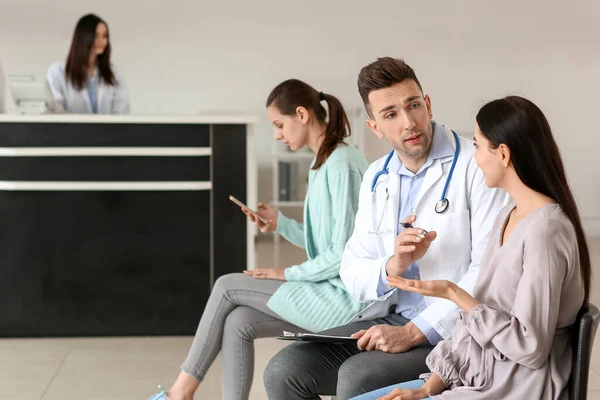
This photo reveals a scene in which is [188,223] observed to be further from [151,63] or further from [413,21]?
[413,21]

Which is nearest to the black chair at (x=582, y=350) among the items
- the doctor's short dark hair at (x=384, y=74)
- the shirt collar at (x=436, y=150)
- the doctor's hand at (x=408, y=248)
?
the doctor's hand at (x=408, y=248)

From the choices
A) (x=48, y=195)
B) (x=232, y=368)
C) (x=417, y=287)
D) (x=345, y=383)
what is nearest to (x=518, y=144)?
(x=417, y=287)

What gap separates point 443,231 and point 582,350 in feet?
1.93

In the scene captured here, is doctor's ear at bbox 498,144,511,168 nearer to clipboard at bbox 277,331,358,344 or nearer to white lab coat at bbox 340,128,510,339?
white lab coat at bbox 340,128,510,339

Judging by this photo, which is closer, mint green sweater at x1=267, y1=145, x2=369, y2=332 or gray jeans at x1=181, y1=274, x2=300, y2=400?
mint green sweater at x1=267, y1=145, x2=369, y2=332

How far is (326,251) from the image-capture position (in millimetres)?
2422

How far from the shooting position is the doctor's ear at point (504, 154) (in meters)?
1.54

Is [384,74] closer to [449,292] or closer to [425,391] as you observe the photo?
[449,292]

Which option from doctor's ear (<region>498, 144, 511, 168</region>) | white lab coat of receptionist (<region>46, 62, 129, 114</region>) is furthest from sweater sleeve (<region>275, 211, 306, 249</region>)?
white lab coat of receptionist (<region>46, 62, 129, 114</region>)

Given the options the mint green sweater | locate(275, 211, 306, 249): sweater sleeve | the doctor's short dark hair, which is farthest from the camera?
locate(275, 211, 306, 249): sweater sleeve

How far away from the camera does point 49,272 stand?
3.86m

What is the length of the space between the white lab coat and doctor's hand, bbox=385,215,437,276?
0.06 meters

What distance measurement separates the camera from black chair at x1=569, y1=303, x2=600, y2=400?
1.45 metres

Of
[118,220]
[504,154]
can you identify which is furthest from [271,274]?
[118,220]
